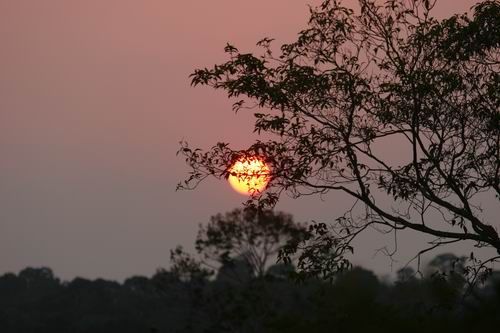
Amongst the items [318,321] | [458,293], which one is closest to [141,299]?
[318,321]

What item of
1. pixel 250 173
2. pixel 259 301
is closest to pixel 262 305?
pixel 259 301

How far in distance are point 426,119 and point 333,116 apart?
1702 millimetres

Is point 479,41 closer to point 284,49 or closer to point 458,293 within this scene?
point 284,49

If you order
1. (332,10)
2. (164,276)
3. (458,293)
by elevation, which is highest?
(164,276)

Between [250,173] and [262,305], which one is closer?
[250,173]

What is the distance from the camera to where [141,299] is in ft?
307

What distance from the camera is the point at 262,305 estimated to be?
40438 mm

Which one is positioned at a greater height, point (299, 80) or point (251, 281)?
point (251, 281)

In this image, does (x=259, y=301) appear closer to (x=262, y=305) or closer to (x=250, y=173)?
(x=262, y=305)

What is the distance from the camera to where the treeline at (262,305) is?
61.6ft

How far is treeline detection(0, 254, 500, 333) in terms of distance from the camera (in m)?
18.8

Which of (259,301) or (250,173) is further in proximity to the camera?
(259,301)

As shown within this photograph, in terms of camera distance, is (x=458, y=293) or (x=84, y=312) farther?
(x=84, y=312)

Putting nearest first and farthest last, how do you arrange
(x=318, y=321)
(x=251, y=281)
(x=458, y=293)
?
1. (x=458, y=293)
2. (x=318, y=321)
3. (x=251, y=281)
